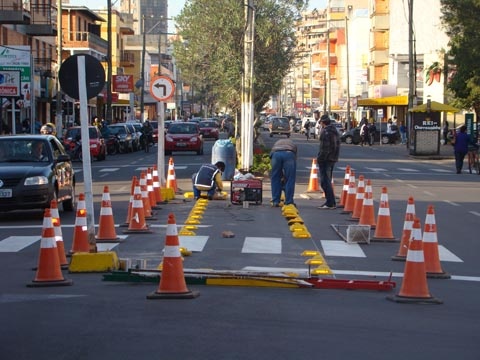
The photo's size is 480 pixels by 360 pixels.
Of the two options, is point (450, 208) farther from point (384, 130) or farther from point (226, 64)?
point (384, 130)

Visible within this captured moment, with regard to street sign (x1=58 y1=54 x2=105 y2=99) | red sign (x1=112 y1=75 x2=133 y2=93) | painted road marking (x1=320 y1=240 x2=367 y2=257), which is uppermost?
red sign (x1=112 y1=75 x2=133 y2=93)

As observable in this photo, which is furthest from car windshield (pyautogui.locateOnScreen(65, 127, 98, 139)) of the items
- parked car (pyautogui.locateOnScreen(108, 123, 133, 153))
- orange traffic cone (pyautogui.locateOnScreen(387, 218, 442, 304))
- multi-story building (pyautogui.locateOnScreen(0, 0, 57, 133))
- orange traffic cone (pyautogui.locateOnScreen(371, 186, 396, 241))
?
orange traffic cone (pyautogui.locateOnScreen(387, 218, 442, 304))

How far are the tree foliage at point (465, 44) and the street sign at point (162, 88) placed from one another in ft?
76.0

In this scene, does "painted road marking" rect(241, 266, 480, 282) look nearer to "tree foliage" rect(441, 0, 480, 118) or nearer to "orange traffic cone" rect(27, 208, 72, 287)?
"orange traffic cone" rect(27, 208, 72, 287)

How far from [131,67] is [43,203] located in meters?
93.6

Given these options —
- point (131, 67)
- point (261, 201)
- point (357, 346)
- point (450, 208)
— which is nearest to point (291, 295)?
point (357, 346)

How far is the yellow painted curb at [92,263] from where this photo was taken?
11.6 m

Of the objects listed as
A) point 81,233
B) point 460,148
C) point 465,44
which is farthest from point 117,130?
point 81,233

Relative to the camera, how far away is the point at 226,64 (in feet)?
134

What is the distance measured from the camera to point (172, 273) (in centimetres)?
978

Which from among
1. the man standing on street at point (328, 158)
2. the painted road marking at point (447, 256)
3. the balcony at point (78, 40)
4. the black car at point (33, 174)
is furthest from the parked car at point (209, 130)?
the painted road marking at point (447, 256)

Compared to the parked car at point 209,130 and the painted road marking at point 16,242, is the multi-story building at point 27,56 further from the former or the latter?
the painted road marking at point 16,242

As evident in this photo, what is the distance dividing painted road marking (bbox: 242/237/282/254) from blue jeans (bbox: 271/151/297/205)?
492 cm

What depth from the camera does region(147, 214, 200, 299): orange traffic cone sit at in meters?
9.75
